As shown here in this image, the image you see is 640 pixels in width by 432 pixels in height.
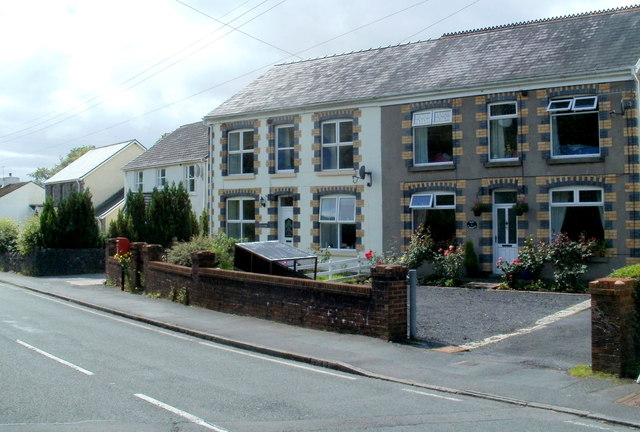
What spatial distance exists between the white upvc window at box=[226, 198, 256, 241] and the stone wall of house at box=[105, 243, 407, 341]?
779 cm

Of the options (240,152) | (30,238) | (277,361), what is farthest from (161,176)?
(277,361)

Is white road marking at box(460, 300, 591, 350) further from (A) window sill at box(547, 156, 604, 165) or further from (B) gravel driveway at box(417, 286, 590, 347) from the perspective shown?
(A) window sill at box(547, 156, 604, 165)

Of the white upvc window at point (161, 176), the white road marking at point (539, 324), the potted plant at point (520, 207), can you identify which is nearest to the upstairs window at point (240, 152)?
the potted plant at point (520, 207)

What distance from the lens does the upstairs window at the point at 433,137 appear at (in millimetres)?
22628

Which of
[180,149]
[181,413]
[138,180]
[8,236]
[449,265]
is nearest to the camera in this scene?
[181,413]

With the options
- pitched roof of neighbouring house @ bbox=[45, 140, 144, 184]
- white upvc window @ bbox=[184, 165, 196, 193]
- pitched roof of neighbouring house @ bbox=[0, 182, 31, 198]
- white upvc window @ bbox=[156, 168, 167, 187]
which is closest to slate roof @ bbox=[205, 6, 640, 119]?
white upvc window @ bbox=[184, 165, 196, 193]

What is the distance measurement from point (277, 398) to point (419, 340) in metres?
4.68

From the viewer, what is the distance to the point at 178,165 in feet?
128

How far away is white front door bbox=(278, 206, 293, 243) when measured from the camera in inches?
1045

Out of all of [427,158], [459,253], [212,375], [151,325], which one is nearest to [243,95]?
[427,158]

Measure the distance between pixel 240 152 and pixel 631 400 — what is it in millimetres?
21622

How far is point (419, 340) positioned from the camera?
1248 cm

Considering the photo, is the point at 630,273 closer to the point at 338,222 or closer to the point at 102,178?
the point at 338,222

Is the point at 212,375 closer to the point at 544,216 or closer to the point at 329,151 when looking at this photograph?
the point at 544,216
